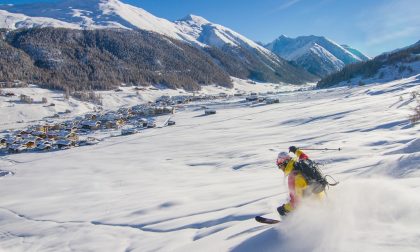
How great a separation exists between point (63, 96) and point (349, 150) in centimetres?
12292

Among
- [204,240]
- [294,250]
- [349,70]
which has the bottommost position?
[204,240]

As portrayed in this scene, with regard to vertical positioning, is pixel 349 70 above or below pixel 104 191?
above

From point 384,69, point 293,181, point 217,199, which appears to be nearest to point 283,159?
point 293,181

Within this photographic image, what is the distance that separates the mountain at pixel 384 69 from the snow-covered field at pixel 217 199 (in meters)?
76.4

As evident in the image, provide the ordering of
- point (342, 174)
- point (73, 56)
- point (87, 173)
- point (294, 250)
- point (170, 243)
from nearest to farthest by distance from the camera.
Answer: point (294, 250), point (170, 243), point (342, 174), point (87, 173), point (73, 56)

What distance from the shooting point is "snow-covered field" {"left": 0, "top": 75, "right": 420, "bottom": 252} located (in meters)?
7.05

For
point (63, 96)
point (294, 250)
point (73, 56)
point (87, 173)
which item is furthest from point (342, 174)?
point (73, 56)

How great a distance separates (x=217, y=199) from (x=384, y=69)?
11402 centimetres

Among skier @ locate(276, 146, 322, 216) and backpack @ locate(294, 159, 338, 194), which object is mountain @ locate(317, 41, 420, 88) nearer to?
skier @ locate(276, 146, 322, 216)

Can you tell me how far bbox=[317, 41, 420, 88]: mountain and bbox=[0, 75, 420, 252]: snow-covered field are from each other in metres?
76.4

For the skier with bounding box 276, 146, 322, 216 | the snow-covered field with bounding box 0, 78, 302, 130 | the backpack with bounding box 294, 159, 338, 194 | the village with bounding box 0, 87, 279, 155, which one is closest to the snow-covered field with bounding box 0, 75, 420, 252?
the skier with bounding box 276, 146, 322, 216

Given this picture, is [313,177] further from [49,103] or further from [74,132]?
[49,103]

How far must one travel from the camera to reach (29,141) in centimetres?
5591

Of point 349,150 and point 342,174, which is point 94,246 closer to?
point 342,174
